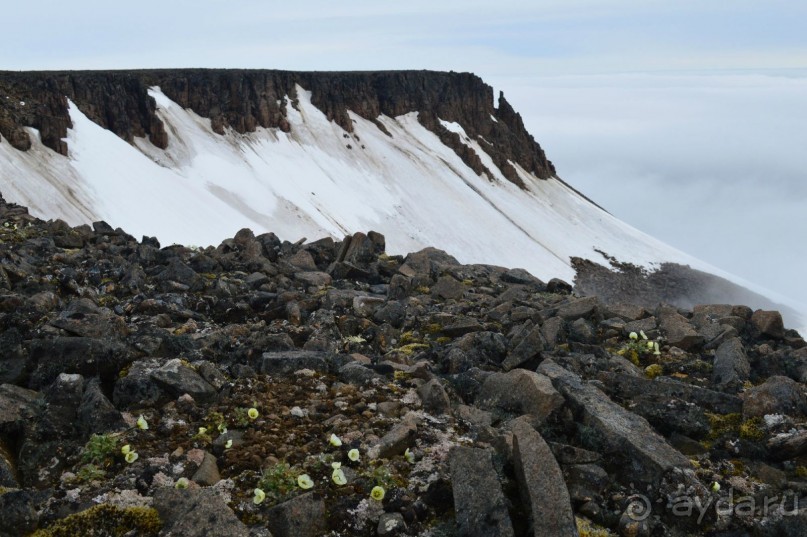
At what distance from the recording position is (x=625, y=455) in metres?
7.79

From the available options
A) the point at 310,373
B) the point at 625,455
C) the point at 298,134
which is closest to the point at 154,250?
the point at 310,373

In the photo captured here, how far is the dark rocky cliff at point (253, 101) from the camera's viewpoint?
1689 inches

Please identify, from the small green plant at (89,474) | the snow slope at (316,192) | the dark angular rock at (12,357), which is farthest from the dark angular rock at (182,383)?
the snow slope at (316,192)

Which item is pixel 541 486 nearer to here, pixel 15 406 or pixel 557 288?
pixel 15 406

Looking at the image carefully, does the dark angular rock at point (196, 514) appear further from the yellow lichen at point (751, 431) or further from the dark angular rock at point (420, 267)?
the dark angular rock at point (420, 267)

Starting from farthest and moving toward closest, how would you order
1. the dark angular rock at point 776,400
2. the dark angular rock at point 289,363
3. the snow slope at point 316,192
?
1. the snow slope at point 316,192
2. the dark angular rock at point 289,363
3. the dark angular rock at point 776,400

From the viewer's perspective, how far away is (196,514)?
6367 millimetres

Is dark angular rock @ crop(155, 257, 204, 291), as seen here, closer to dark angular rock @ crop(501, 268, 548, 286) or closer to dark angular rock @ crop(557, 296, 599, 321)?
dark angular rock @ crop(557, 296, 599, 321)

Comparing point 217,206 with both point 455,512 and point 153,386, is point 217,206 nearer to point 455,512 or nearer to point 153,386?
point 153,386

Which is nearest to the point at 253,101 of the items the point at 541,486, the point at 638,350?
the point at 638,350

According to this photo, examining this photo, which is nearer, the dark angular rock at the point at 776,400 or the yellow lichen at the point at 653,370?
the dark angular rock at the point at 776,400

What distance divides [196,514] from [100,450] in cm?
190

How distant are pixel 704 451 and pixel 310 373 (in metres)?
5.40
